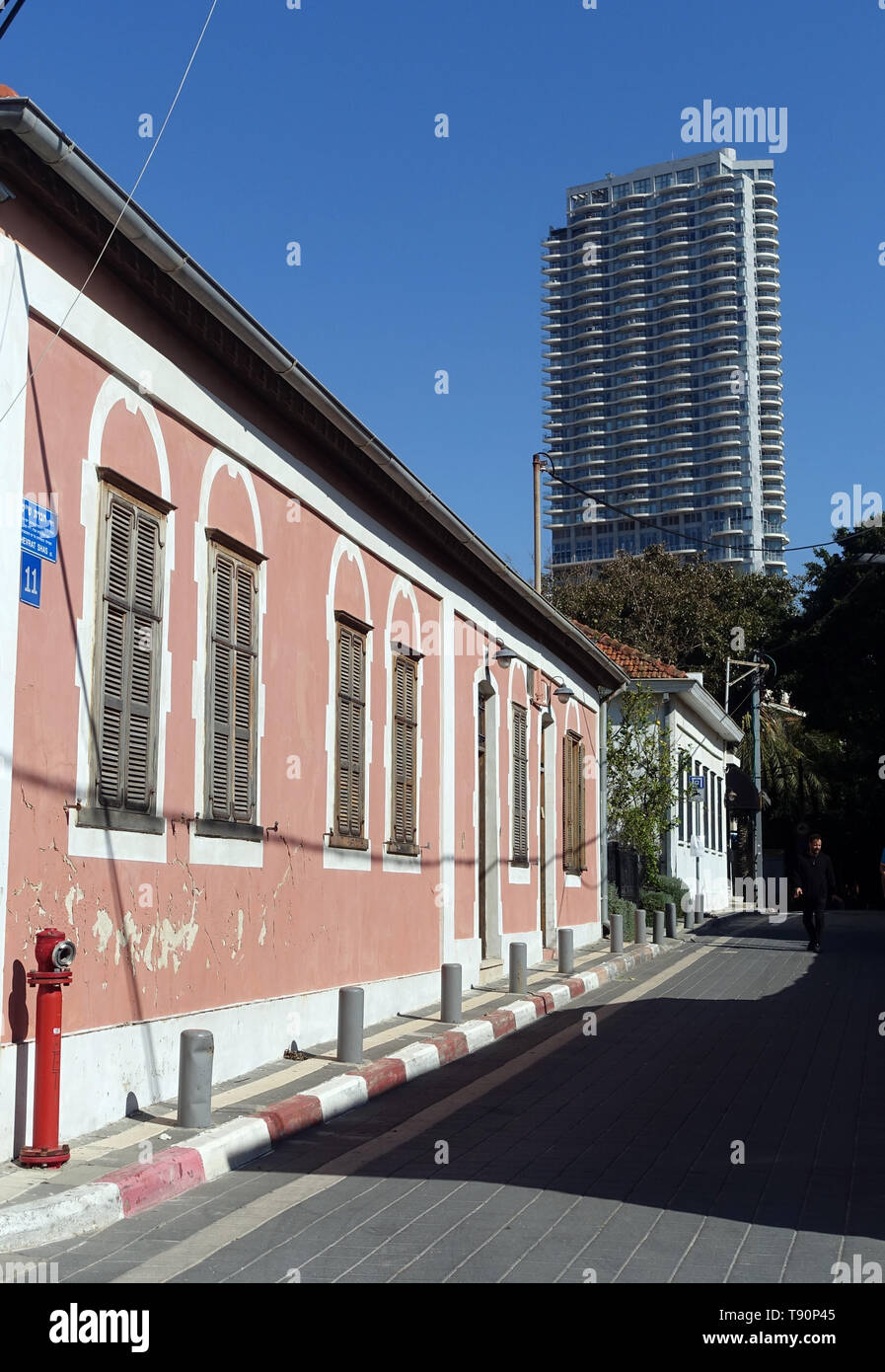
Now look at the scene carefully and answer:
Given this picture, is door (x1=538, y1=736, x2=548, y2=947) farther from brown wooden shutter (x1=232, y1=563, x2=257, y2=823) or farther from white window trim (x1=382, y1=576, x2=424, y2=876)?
brown wooden shutter (x1=232, y1=563, x2=257, y2=823)

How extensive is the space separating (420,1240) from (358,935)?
7.28 metres

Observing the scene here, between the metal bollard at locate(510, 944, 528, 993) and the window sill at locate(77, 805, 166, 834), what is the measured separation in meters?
7.62

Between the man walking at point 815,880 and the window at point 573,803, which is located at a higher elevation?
the window at point 573,803

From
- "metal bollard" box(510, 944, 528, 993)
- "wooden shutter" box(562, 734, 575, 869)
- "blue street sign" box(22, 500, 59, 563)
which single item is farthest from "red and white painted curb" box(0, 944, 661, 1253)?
"wooden shutter" box(562, 734, 575, 869)

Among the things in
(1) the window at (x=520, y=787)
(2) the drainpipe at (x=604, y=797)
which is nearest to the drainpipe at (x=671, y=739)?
(2) the drainpipe at (x=604, y=797)

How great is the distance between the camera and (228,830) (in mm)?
10555

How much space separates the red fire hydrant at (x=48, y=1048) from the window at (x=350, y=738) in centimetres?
536

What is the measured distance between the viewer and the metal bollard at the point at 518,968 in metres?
16.4

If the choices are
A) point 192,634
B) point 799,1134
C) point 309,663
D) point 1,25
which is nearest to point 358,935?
point 309,663

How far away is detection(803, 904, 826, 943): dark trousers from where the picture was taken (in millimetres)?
23438

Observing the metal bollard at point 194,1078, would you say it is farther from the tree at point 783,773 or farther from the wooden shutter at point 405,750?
the tree at point 783,773

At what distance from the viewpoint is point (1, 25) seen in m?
7.98

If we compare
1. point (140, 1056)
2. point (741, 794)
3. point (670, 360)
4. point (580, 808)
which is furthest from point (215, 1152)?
point (670, 360)

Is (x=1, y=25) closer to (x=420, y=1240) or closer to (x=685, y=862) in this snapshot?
(x=420, y=1240)
